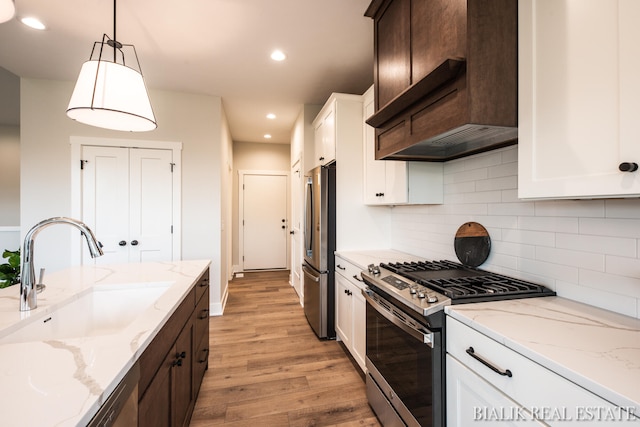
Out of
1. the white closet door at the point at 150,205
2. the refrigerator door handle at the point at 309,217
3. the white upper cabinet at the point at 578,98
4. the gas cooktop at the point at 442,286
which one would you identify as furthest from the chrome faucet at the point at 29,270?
the white closet door at the point at 150,205

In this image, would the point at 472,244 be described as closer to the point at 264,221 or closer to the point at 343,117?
Result: the point at 343,117

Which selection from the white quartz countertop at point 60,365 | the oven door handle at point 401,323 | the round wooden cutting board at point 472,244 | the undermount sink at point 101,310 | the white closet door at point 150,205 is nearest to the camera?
the white quartz countertop at point 60,365

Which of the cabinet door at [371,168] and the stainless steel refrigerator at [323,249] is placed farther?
the stainless steel refrigerator at [323,249]

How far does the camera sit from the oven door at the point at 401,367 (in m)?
1.19

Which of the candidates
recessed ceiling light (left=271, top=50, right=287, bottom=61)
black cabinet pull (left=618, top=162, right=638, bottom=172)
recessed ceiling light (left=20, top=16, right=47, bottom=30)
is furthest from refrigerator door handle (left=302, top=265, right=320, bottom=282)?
recessed ceiling light (left=20, top=16, right=47, bottom=30)

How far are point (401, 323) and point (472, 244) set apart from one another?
794 mm

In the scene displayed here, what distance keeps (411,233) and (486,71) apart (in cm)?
157

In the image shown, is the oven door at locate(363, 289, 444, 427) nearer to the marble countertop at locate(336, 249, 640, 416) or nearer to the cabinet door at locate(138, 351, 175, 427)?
the marble countertop at locate(336, 249, 640, 416)

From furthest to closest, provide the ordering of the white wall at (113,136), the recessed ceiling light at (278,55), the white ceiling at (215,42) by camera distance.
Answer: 1. the white wall at (113,136)
2. the recessed ceiling light at (278,55)
3. the white ceiling at (215,42)

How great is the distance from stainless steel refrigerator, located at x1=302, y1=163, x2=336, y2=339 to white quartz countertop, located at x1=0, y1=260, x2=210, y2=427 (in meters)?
1.58

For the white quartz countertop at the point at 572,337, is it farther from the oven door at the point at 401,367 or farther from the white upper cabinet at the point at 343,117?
the white upper cabinet at the point at 343,117

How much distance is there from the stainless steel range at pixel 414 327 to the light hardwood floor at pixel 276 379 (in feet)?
0.91

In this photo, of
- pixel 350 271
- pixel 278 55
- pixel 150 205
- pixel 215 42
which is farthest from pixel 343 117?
pixel 150 205

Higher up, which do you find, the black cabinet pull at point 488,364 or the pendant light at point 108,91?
the pendant light at point 108,91
